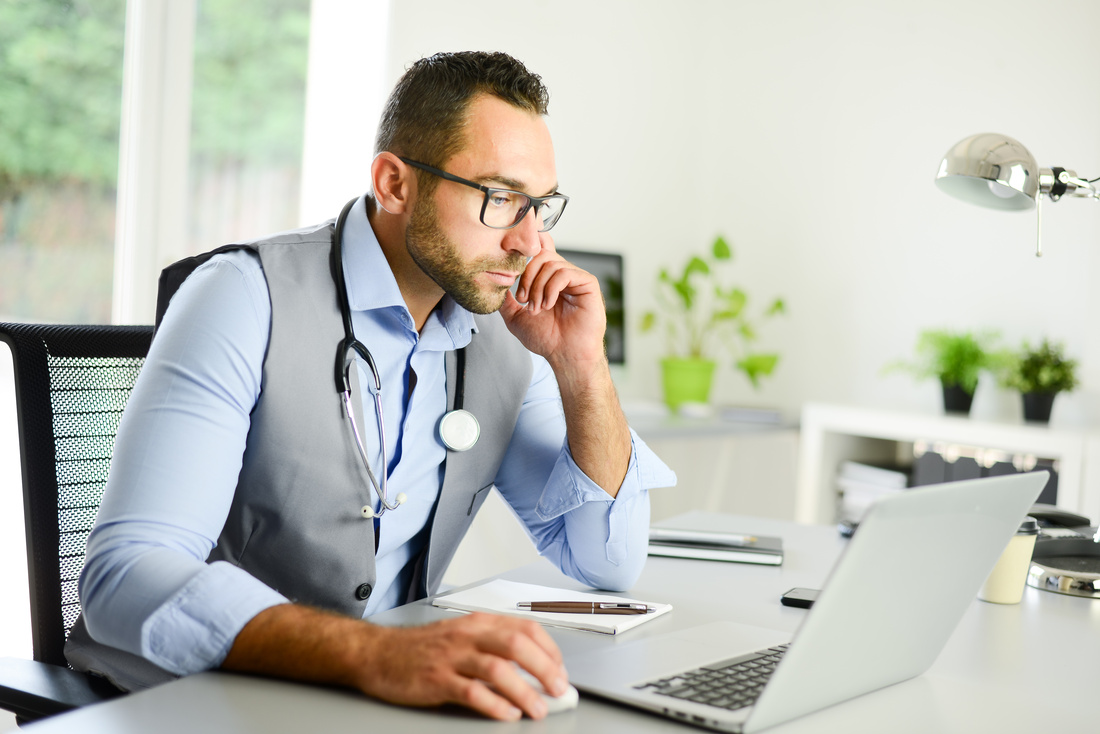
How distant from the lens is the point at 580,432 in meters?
1.31

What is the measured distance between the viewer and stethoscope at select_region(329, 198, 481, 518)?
45.7 inches

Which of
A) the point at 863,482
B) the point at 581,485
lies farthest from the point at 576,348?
the point at 863,482

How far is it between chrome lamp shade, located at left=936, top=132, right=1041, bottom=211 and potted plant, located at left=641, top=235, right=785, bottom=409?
6.97ft

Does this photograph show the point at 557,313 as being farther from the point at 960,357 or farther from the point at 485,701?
the point at 960,357

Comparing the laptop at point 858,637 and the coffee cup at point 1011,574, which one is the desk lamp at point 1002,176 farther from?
the laptop at point 858,637

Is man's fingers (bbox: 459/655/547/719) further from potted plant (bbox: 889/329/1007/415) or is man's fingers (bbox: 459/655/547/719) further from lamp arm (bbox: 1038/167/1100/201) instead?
potted plant (bbox: 889/329/1007/415)

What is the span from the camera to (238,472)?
3.51 feet

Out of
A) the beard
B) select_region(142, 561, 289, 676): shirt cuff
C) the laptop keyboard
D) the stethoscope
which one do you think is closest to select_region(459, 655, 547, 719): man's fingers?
the laptop keyboard

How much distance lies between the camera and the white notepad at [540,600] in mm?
1016

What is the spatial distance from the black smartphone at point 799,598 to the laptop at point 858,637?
18 centimetres

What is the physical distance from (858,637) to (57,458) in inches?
38.2

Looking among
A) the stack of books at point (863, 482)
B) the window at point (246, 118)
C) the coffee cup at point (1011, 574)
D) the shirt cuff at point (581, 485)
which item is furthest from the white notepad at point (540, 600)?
the stack of books at point (863, 482)

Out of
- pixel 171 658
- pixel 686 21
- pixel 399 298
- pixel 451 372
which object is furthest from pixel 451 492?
pixel 686 21

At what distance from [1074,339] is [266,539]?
280 cm
